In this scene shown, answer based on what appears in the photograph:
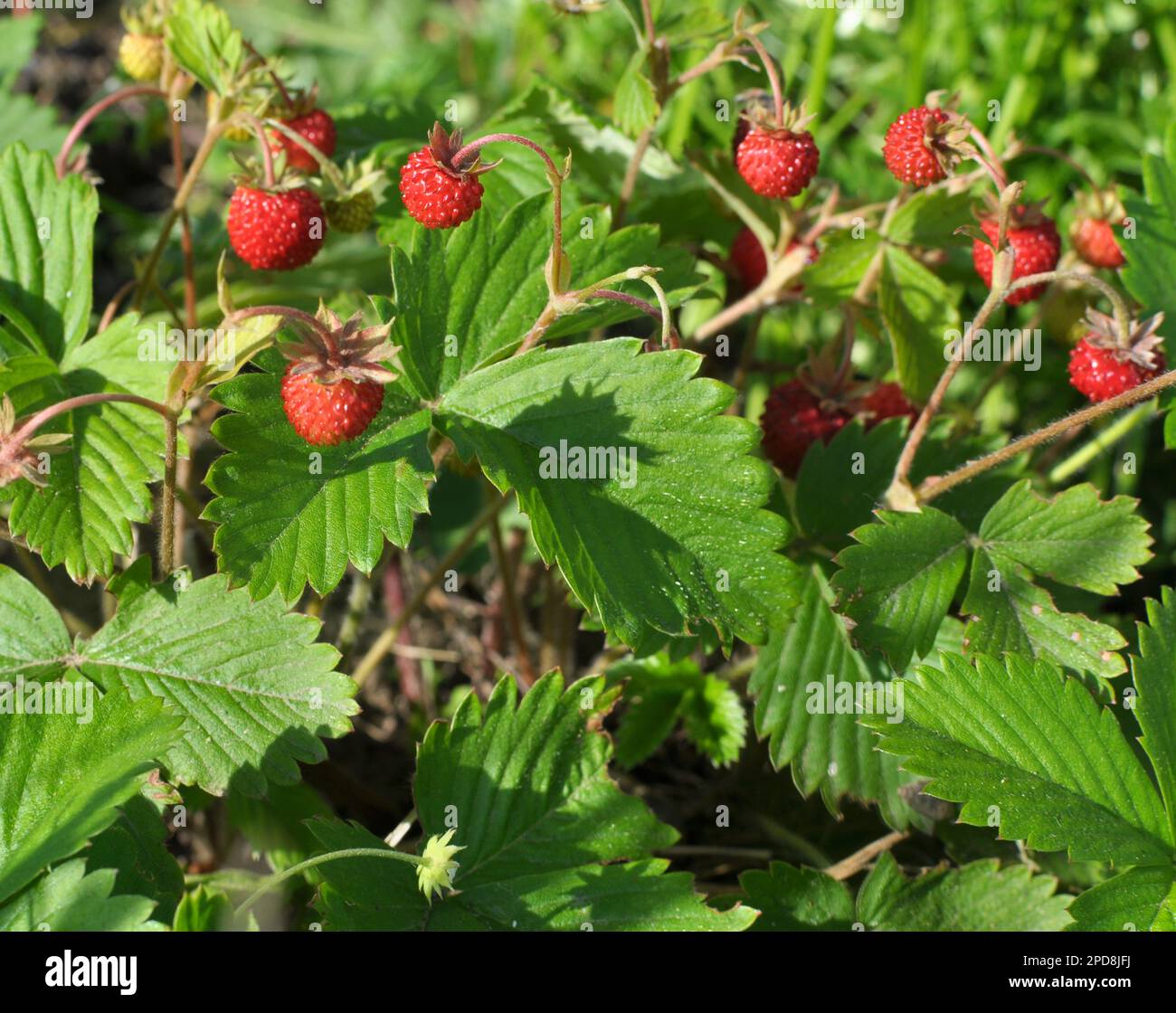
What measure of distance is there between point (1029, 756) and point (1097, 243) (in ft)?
3.03

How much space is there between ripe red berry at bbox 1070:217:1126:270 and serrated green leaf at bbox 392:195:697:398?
745 millimetres

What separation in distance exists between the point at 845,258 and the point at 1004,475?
1.44 ft

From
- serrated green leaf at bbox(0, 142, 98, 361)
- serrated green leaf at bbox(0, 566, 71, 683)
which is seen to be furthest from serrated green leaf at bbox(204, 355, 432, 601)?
serrated green leaf at bbox(0, 142, 98, 361)

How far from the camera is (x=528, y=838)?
5.15ft

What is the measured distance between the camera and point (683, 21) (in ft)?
5.98

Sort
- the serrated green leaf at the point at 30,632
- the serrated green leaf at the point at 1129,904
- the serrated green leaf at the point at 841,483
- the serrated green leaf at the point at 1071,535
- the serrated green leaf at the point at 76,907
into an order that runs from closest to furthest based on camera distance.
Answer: the serrated green leaf at the point at 76,907
the serrated green leaf at the point at 1129,904
the serrated green leaf at the point at 30,632
the serrated green leaf at the point at 1071,535
the serrated green leaf at the point at 841,483

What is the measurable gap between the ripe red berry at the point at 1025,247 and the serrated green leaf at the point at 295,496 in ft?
2.98

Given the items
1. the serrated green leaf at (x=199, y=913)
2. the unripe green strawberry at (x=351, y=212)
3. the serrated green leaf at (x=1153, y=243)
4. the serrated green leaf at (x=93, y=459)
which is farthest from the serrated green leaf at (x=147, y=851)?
the serrated green leaf at (x=1153, y=243)

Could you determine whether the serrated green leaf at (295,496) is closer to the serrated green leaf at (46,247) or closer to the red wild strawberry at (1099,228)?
the serrated green leaf at (46,247)

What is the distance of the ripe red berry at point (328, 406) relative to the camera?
133cm

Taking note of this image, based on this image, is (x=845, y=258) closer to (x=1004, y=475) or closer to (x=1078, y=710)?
(x=1004, y=475)

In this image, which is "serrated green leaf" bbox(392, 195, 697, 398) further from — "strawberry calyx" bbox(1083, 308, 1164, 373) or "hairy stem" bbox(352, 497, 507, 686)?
"strawberry calyx" bbox(1083, 308, 1164, 373)

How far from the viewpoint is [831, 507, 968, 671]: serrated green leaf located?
1.60 m

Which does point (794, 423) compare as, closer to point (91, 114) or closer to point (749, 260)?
point (749, 260)
